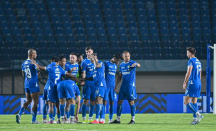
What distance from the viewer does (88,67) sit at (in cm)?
1215

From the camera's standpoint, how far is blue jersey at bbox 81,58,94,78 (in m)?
12.1

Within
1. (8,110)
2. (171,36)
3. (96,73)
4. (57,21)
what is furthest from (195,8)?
(96,73)

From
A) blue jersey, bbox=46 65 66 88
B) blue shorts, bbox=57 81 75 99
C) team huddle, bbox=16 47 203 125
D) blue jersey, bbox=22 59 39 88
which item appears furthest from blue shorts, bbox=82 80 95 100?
blue jersey, bbox=22 59 39 88

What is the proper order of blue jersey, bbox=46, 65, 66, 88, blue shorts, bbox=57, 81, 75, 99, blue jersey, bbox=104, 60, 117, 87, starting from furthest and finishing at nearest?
blue jersey, bbox=104, 60, 117, 87 < blue jersey, bbox=46, 65, 66, 88 < blue shorts, bbox=57, 81, 75, 99

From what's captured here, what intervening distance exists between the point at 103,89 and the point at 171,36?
1380 cm

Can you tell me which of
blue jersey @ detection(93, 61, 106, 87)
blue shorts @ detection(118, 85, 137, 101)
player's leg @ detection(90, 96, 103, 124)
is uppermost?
blue jersey @ detection(93, 61, 106, 87)

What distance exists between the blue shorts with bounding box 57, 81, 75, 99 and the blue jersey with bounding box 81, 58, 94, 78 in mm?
620

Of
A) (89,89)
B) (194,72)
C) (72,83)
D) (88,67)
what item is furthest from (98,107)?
(194,72)

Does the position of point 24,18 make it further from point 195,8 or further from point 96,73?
point 96,73

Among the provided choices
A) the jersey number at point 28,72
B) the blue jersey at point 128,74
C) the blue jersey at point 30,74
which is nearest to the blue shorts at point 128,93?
the blue jersey at point 128,74

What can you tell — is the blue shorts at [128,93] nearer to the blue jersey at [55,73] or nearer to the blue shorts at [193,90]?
the blue shorts at [193,90]

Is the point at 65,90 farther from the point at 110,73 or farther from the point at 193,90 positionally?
the point at 193,90

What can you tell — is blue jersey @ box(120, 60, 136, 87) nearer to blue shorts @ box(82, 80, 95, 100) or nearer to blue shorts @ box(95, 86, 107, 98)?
blue shorts @ box(95, 86, 107, 98)

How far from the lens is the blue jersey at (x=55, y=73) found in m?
11.9
